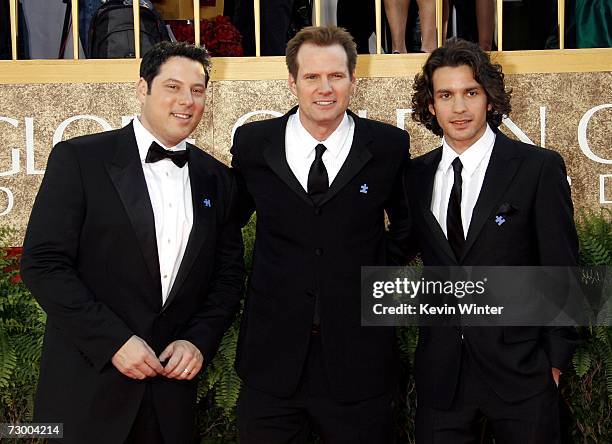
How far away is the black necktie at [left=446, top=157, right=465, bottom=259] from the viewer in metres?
3.18

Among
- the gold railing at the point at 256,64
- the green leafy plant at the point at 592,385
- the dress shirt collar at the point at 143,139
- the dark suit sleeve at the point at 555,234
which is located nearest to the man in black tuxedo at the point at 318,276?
the dress shirt collar at the point at 143,139

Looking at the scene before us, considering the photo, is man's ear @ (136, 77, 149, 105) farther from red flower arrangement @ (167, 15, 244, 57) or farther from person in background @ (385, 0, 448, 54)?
person in background @ (385, 0, 448, 54)

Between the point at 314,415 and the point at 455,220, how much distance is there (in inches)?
32.4

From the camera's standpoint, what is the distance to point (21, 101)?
222 inches

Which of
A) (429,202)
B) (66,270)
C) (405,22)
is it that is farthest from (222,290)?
(405,22)

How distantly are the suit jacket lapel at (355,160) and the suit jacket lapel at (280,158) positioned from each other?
0.10m

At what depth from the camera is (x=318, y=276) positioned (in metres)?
3.24

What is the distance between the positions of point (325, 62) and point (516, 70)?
8.61 ft

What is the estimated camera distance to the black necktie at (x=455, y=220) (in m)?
3.18

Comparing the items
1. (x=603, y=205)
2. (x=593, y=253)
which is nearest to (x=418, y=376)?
(x=593, y=253)

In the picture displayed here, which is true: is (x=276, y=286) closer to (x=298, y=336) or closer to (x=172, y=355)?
(x=298, y=336)

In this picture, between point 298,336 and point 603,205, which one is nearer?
point 298,336

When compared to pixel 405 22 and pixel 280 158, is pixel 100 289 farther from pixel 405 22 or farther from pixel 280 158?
pixel 405 22

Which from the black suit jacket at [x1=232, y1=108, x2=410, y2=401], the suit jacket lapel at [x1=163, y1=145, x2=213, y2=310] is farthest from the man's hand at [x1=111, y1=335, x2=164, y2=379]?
the black suit jacket at [x1=232, y1=108, x2=410, y2=401]
